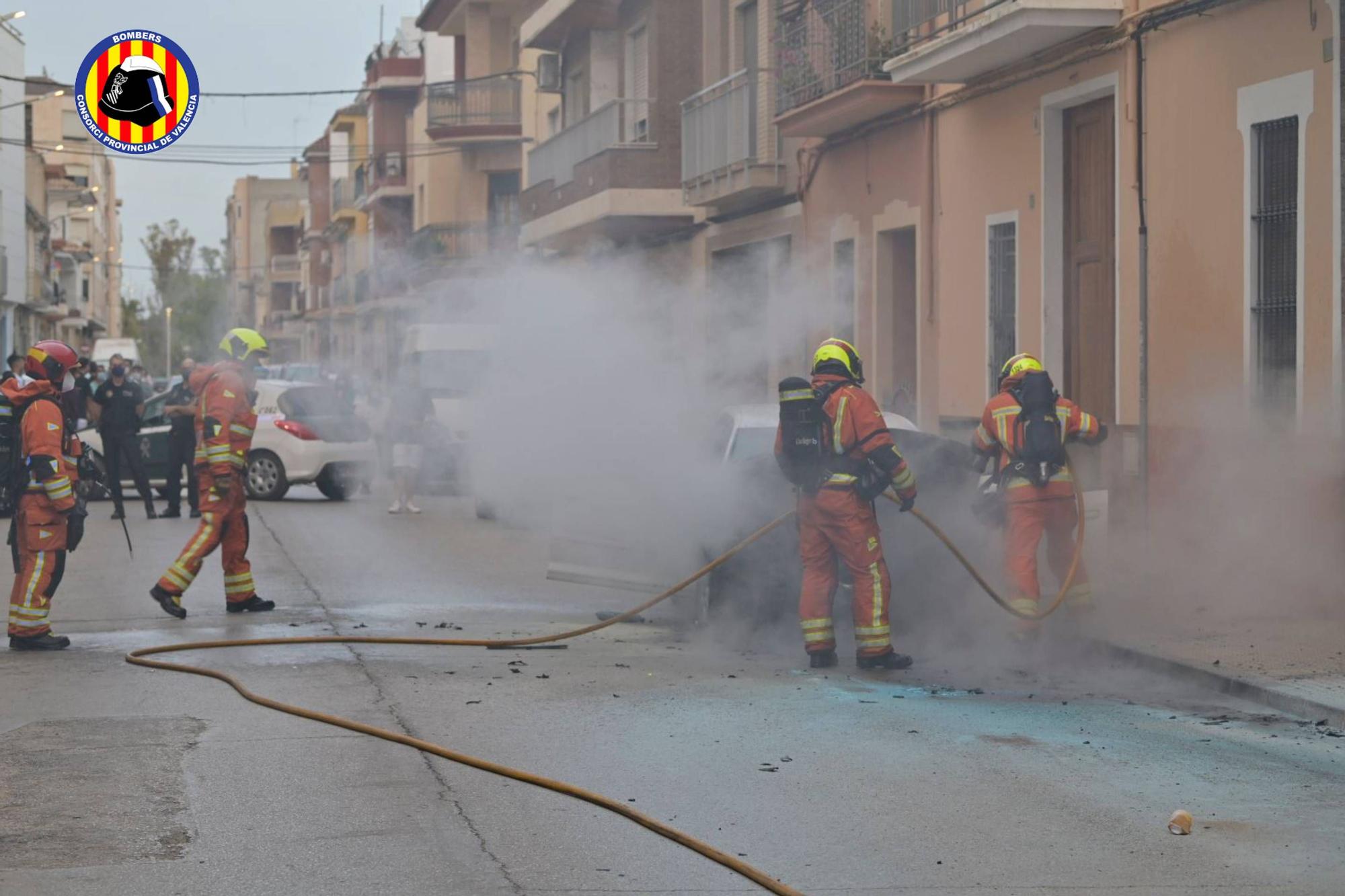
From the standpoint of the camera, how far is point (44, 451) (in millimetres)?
9680

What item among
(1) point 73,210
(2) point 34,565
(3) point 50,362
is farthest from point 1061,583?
(1) point 73,210

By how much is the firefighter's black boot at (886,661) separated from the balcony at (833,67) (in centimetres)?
900

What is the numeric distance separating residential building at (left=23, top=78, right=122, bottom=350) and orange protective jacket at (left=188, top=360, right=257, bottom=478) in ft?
182

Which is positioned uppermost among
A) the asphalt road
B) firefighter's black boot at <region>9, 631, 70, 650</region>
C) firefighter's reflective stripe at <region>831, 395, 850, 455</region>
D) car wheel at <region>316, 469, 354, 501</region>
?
firefighter's reflective stripe at <region>831, 395, 850, 455</region>

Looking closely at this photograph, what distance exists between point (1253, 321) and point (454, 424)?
1238cm

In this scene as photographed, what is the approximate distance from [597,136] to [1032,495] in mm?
16367

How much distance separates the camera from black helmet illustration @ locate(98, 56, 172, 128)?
22.9 m

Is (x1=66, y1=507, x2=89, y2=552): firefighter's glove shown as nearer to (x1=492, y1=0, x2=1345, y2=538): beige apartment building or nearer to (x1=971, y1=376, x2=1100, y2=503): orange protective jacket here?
(x1=971, y1=376, x2=1100, y2=503): orange protective jacket

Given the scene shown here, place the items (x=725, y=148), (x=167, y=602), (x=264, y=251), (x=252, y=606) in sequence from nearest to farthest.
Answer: (x=167, y=602) < (x=252, y=606) < (x=725, y=148) < (x=264, y=251)

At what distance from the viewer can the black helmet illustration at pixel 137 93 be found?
22.9 metres

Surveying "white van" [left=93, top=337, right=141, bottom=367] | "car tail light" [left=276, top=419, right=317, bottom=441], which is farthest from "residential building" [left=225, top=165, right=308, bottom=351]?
"car tail light" [left=276, top=419, right=317, bottom=441]

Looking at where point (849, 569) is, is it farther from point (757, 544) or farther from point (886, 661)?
point (757, 544)

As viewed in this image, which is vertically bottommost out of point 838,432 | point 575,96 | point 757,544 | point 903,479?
point 757,544

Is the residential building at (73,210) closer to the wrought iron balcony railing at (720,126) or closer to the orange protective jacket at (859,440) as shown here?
the wrought iron balcony railing at (720,126)
